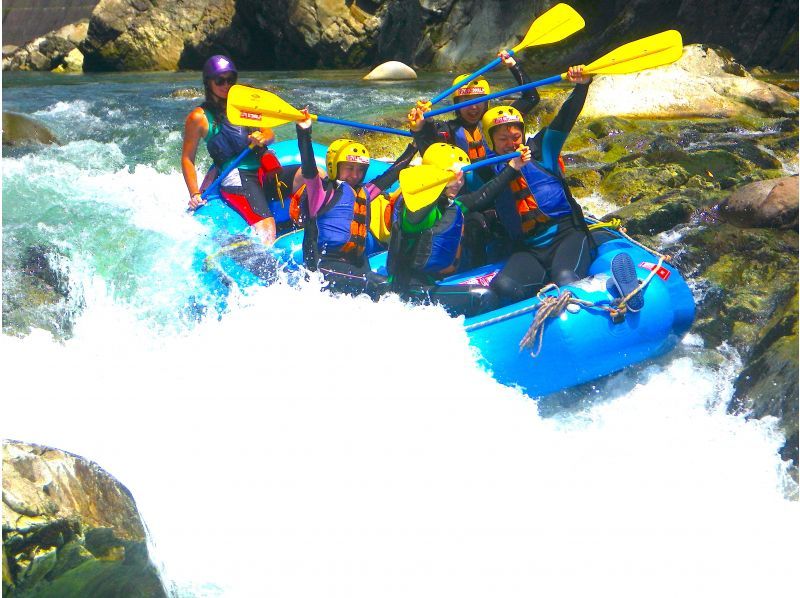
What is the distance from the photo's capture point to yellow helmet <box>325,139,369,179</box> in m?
4.64

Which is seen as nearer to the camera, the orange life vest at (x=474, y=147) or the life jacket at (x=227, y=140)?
the orange life vest at (x=474, y=147)

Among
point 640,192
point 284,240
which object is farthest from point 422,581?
point 640,192

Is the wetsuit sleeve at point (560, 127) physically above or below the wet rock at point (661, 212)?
above

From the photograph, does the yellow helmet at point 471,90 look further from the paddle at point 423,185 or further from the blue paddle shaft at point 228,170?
the blue paddle shaft at point 228,170

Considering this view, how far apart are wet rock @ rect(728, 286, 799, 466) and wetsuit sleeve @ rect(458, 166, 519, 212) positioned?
153cm

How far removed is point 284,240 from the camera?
17.2 feet

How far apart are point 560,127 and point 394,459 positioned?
1.88 meters

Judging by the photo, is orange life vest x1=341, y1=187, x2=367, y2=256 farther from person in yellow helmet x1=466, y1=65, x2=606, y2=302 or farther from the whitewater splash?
person in yellow helmet x1=466, y1=65, x2=606, y2=302

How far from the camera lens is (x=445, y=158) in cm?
456

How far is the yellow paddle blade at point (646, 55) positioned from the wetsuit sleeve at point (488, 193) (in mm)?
892

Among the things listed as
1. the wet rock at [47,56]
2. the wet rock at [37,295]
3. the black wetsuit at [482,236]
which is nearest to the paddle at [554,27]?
the black wetsuit at [482,236]

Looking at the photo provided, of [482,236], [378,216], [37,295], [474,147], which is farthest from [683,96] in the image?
[37,295]

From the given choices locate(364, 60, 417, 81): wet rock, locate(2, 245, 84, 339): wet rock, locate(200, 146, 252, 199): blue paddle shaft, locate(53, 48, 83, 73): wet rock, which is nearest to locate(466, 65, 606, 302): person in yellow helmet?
locate(200, 146, 252, 199): blue paddle shaft

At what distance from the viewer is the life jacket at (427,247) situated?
15.1 feet
